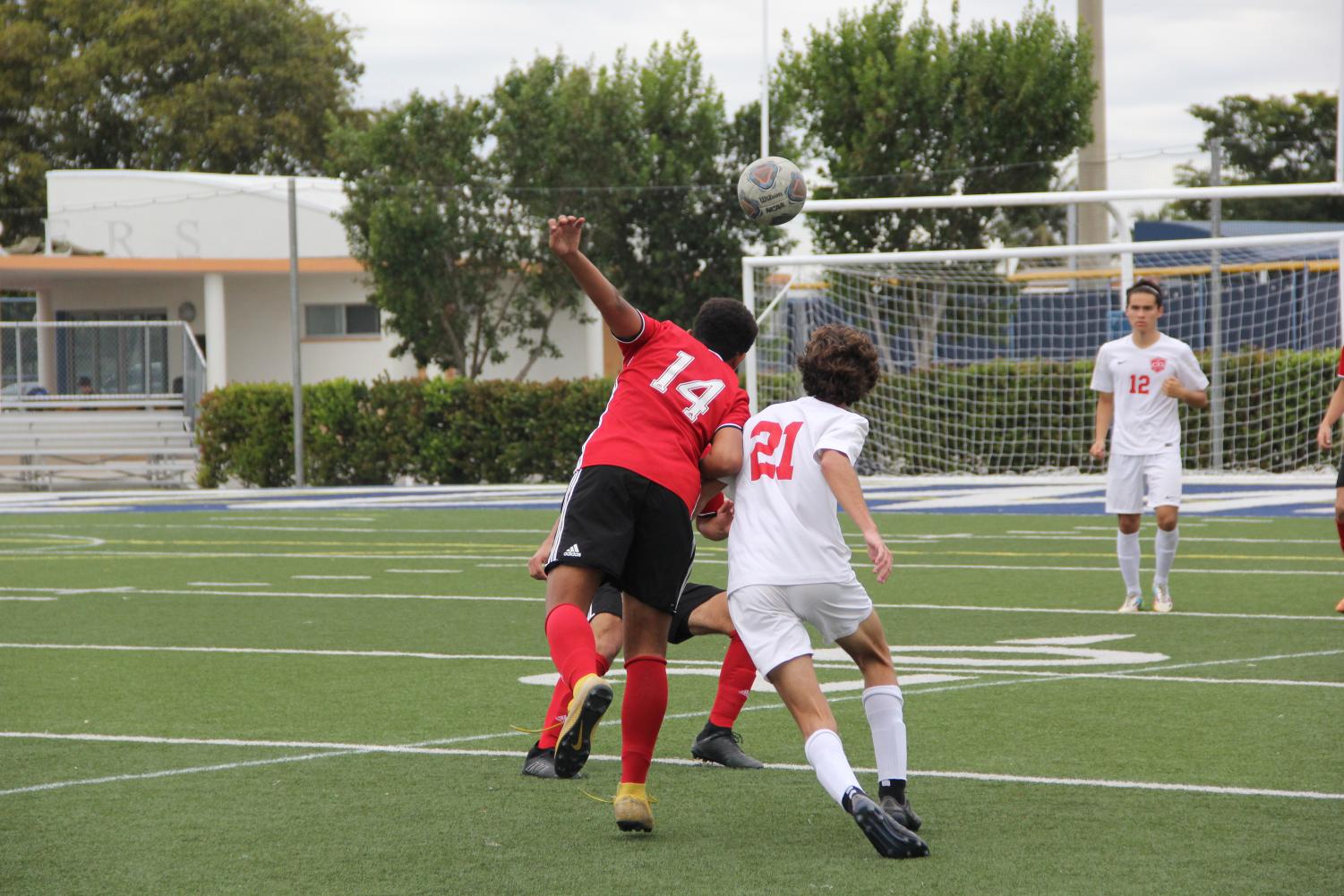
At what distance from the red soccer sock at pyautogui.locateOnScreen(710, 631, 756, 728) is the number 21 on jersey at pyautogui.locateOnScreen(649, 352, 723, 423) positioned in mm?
1149

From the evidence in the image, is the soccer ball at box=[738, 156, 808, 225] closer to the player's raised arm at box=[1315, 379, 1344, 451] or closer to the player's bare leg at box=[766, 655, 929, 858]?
the player's raised arm at box=[1315, 379, 1344, 451]

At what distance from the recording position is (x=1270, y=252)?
2328cm

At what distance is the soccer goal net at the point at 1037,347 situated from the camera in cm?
2398

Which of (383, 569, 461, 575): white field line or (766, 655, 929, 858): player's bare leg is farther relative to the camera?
(383, 569, 461, 575): white field line

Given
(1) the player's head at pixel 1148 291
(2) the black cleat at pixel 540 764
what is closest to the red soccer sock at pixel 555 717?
(2) the black cleat at pixel 540 764

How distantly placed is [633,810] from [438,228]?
88.5 feet

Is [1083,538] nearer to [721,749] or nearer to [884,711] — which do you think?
[721,749]

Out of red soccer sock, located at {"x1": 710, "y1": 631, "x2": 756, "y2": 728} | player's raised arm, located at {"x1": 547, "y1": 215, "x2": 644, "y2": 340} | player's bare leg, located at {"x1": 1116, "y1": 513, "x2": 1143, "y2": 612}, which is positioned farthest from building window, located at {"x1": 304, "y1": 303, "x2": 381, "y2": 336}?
player's raised arm, located at {"x1": 547, "y1": 215, "x2": 644, "y2": 340}

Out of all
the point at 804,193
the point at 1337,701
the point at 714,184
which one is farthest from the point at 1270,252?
the point at 1337,701

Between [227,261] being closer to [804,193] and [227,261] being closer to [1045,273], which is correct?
[1045,273]

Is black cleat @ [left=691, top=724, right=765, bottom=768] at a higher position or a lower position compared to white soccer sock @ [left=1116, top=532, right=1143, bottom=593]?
lower

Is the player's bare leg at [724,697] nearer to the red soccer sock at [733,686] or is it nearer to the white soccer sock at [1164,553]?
→ the red soccer sock at [733,686]

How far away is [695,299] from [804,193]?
77.5ft

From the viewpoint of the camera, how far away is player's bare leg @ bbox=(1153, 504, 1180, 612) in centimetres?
1101
